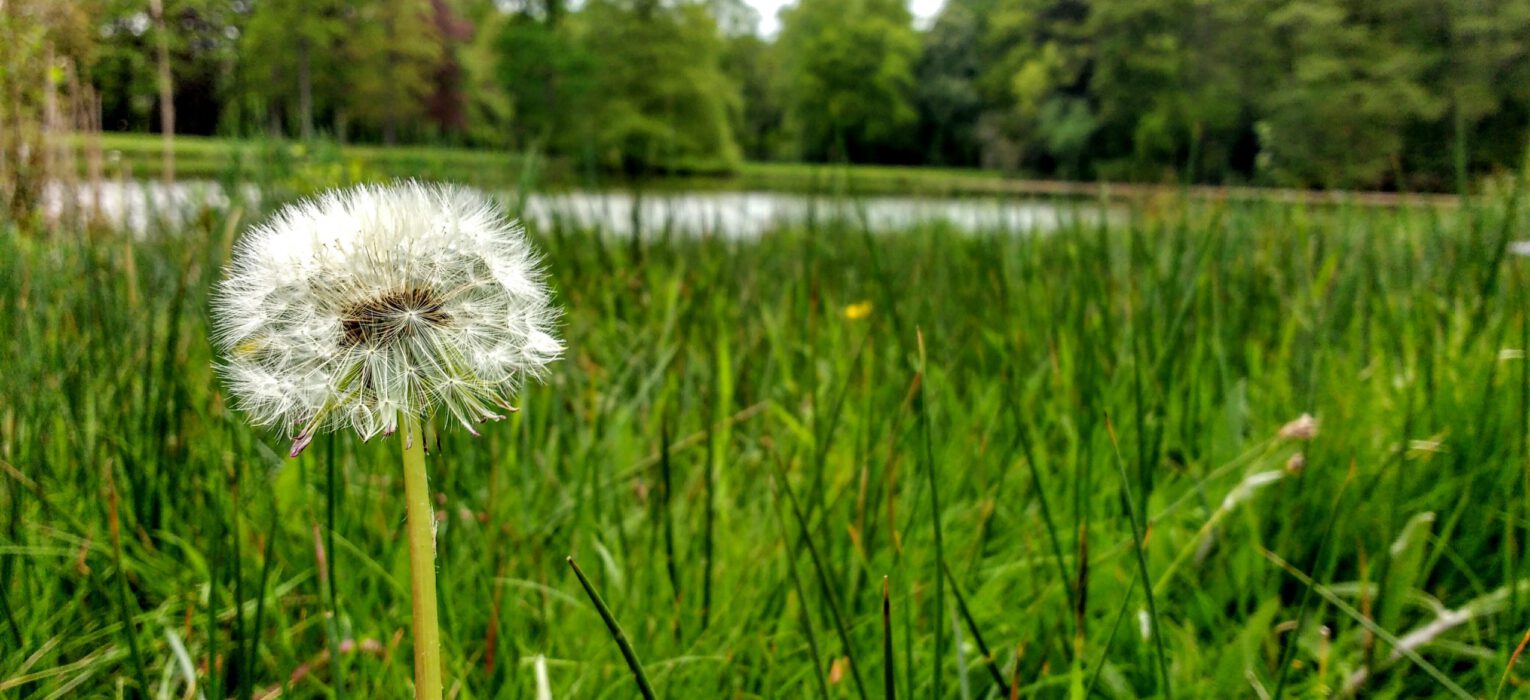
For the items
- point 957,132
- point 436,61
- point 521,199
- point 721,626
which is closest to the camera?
point 721,626

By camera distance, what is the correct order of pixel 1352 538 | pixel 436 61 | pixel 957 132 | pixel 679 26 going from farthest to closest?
pixel 679 26
pixel 957 132
pixel 436 61
pixel 1352 538

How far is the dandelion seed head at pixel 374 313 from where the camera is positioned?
48cm

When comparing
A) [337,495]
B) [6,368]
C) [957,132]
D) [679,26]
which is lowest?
[337,495]

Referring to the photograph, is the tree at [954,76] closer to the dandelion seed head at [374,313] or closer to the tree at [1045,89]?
the tree at [1045,89]

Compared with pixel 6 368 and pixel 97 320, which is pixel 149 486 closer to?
pixel 6 368

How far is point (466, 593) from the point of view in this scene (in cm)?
114

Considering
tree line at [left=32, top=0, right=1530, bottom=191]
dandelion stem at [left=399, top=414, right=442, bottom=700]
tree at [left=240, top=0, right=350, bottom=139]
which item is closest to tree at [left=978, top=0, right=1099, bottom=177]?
tree line at [left=32, top=0, right=1530, bottom=191]

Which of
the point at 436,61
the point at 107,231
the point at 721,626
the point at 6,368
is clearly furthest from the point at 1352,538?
the point at 436,61

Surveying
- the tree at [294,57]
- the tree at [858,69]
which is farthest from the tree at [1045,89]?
the tree at [294,57]

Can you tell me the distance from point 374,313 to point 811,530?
0.93 meters

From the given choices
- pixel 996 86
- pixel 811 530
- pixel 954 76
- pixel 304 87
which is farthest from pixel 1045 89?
pixel 811 530

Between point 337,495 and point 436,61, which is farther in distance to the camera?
point 436,61

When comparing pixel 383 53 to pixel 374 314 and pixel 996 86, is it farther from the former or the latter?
pixel 996 86

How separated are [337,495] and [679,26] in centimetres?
4246
